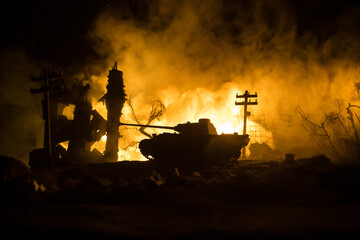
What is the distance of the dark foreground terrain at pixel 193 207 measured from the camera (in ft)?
13.6

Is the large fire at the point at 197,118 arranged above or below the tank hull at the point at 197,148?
above

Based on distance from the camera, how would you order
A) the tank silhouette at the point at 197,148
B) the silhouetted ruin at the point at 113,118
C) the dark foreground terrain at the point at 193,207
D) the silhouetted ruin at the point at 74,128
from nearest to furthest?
the dark foreground terrain at the point at 193,207
the tank silhouette at the point at 197,148
the silhouetted ruin at the point at 74,128
the silhouetted ruin at the point at 113,118

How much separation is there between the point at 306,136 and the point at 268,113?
4665 millimetres

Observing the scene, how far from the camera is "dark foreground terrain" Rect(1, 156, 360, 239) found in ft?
13.6

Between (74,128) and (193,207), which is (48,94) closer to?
(74,128)

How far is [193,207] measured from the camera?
567 centimetres

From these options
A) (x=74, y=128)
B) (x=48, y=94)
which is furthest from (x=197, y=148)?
(x=74, y=128)

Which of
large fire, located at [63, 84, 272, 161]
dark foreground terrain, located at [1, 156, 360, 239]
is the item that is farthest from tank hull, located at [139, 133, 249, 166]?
large fire, located at [63, 84, 272, 161]

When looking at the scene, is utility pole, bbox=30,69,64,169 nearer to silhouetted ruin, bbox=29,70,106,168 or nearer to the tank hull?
the tank hull

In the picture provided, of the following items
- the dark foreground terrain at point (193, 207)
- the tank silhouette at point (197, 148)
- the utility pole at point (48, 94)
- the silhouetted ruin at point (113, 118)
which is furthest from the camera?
the silhouetted ruin at point (113, 118)

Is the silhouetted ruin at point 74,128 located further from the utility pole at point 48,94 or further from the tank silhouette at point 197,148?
the tank silhouette at point 197,148

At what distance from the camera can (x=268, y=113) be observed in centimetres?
2762

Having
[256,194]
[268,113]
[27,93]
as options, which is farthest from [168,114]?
[256,194]

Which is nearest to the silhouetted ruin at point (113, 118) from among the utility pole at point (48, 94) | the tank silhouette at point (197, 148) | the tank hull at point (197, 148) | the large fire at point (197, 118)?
the large fire at point (197, 118)
